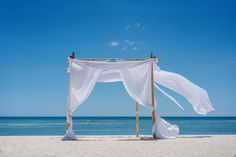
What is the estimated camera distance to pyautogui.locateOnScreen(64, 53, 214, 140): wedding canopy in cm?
798

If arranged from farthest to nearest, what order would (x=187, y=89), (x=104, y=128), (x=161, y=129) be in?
1. (x=104, y=128)
2. (x=187, y=89)
3. (x=161, y=129)

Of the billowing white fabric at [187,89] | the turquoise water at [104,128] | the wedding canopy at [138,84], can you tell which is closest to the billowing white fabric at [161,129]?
the wedding canopy at [138,84]

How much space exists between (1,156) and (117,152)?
75.8 inches

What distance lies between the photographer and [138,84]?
8.10m

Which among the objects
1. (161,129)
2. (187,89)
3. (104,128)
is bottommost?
(104,128)

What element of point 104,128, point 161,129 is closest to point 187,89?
point 161,129

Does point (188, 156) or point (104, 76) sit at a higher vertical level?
point (104, 76)

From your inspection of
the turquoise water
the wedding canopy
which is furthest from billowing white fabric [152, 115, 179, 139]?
the turquoise water

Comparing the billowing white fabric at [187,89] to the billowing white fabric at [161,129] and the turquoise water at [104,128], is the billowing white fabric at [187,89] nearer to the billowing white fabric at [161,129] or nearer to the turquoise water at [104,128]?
the billowing white fabric at [161,129]

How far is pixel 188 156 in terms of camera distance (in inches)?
200

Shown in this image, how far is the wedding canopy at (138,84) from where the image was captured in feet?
26.2

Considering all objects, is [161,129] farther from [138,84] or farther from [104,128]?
[104,128]

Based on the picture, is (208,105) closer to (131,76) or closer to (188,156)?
(131,76)

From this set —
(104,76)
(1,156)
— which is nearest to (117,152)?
(1,156)
